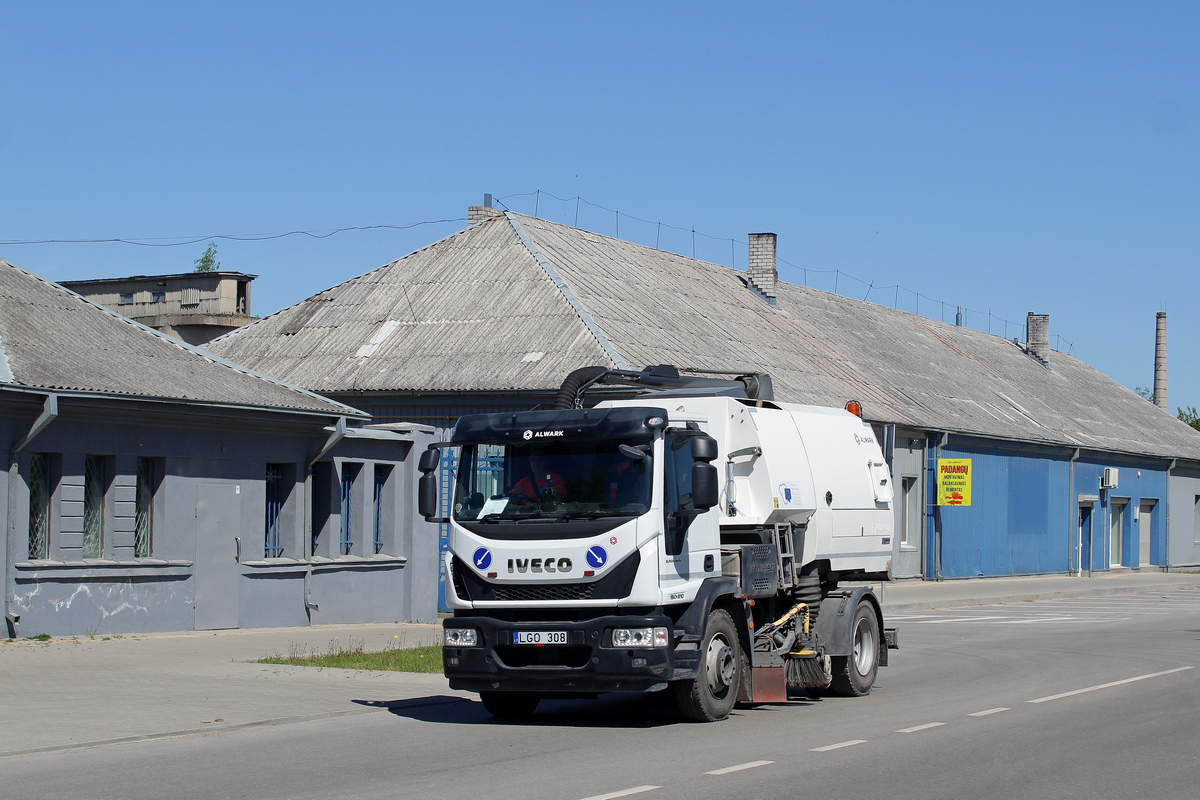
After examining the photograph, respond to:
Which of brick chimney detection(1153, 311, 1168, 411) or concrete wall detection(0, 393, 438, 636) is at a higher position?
brick chimney detection(1153, 311, 1168, 411)

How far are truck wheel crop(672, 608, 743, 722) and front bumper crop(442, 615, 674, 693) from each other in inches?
21.9

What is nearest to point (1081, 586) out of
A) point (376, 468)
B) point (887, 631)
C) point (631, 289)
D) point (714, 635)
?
point (631, 289)

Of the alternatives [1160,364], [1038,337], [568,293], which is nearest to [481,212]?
[568,293]

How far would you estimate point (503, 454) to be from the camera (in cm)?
1208

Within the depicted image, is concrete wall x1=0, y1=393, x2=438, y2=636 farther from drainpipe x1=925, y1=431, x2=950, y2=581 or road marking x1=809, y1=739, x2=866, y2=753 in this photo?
drainpipe x1=925, y1=431, x2=950, y2=581

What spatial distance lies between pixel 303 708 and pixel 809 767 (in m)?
5.19

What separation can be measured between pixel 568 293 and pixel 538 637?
1943 cm

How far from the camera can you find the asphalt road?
350 inches

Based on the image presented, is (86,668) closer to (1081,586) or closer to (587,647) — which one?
(587,647)

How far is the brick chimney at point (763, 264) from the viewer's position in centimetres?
4291

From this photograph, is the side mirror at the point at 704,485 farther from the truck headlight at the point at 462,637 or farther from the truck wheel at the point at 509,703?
the truck wheel at the point at 509,703

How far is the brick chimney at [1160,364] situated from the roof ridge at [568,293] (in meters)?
51.8

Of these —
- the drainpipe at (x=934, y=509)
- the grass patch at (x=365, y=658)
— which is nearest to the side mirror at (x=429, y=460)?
the grass patch at (x=365, y=658)

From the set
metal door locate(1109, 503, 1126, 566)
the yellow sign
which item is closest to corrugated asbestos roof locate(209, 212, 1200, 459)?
the yellow sign
